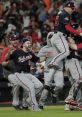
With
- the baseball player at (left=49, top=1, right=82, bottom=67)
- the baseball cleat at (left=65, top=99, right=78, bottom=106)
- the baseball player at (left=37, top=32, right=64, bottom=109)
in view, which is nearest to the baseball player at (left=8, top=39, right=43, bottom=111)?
the baseball player at (left=37, top=32, right=64, bottom=109)

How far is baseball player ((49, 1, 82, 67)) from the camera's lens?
15.1 m

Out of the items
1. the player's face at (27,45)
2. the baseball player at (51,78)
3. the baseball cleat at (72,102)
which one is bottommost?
the baseball cleat at (72,102)

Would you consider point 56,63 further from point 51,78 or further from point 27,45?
point 27,45

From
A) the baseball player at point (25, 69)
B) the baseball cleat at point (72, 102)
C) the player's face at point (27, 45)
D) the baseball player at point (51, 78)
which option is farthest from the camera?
the baseball player at point (51, 78)

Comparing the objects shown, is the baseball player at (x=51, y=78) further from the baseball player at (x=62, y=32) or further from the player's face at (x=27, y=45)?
the player's face at (x=27, y=45)

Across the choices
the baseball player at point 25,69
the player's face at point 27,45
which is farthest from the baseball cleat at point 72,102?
the player's face at point 27,45

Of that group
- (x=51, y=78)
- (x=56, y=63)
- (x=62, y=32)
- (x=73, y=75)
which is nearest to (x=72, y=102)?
(x=73, y=75)

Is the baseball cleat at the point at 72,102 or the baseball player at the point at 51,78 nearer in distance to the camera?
the baseball cleat at the point at 72,102

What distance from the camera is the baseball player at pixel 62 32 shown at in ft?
49.5

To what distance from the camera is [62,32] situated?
15.3m

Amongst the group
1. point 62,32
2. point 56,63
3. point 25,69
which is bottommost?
point 25,69

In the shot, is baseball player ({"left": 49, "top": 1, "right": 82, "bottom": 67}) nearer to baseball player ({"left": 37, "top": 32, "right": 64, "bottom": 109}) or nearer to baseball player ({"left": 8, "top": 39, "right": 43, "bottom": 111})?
baseball player ({"left": 37, "top": 32, "right": 64, "bottom": 109})

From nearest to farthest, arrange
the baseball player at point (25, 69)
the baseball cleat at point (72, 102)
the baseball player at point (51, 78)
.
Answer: the baseball cleat at point (72, 102), the baseball player at point (25, 69), the baseball player at point (51, 78)

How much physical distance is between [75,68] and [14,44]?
5.29 feet
